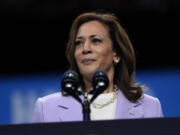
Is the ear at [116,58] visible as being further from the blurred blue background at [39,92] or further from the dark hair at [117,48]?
the blurred blue background at [39,92]

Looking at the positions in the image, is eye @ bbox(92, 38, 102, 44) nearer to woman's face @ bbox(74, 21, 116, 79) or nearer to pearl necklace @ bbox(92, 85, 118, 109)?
woman's face @ bbox(74, 21, 116, 79)

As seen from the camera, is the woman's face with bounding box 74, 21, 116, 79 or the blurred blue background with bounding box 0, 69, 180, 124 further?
the blurred blue background with bounding box 0, 69, 180, 124

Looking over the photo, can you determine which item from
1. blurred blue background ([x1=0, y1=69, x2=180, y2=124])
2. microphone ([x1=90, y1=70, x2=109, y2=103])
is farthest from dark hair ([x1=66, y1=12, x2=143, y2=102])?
blurred blue background ([x1=0, y1=69, x2=180, y2=124])

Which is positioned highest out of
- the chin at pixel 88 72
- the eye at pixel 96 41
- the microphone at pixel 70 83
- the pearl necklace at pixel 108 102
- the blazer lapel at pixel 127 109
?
the eye at pixel 96 41

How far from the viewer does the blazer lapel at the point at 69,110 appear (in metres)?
2.12

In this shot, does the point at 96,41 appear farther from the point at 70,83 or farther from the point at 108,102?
the point at 70,83

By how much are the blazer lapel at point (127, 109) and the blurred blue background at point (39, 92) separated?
3.79ft

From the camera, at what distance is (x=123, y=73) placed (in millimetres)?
2361

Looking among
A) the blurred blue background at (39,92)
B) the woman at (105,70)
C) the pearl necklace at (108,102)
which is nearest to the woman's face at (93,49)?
the woman at (105,70)

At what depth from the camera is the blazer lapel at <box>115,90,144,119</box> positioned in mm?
2135

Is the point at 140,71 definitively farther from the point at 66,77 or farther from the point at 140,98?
the point at 66,77

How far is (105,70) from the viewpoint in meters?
2.31

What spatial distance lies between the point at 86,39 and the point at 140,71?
1549 mm

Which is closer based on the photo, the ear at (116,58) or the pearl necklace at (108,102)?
the pearl necklace at (108,102)
